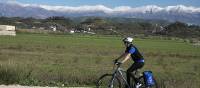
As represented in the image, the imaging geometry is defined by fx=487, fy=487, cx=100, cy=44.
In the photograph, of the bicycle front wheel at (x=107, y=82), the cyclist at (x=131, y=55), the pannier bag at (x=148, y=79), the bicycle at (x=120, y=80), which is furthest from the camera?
the bicycle front wheel at (x=107, y=82)

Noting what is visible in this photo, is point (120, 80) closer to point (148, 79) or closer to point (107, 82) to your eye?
point (148, 79)

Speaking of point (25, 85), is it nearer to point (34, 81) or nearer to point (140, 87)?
point (34, 81)

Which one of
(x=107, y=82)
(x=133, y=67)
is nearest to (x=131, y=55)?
(x=133, y=67)

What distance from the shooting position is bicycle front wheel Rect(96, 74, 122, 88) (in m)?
13.6

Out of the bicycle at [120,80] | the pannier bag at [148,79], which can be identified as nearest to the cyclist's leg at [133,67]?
the bicycle at [120,80]

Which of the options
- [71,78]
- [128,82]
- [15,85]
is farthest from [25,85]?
[128,82]

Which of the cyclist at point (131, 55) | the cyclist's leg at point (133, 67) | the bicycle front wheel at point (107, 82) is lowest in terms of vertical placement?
the bicycle front wheel at point (107, 82)

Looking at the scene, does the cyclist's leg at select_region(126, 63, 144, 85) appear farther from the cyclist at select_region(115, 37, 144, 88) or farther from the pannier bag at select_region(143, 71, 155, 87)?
the pannier bag at select_region(143, 71, 155, 87)

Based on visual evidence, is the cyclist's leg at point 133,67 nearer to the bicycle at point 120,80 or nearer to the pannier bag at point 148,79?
the bicycle at point 120,80

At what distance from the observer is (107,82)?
14805 millimetres

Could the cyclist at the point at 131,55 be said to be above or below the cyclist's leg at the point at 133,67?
above

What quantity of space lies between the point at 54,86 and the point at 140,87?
3.22 meters

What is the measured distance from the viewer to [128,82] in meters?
13.5

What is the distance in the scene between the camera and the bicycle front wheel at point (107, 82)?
13609 mm
